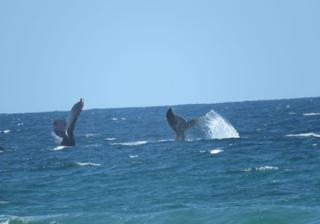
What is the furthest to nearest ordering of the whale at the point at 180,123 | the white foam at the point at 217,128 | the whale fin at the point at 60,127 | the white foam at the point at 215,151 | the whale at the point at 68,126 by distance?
the white foam at the point at 217,128, the whale fin at the point at 60,127, the whale at the point at 68,126, the whale at the point at 180,123, the white foam at the point at 215,151

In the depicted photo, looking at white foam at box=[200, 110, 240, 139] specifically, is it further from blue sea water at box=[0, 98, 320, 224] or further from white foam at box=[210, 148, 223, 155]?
white foam at box=[210, 148, 223, 155]

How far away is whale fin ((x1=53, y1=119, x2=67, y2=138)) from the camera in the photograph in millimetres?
44841

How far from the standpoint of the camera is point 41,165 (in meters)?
36.4

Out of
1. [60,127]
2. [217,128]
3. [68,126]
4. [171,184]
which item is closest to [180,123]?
[68,126]

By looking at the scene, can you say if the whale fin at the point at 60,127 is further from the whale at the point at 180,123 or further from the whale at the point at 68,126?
the whale at the point at 180,123

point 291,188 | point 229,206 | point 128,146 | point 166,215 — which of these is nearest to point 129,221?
point 166,215

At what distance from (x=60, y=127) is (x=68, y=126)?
1147 mm

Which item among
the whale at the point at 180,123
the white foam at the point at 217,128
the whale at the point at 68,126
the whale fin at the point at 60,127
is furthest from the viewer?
the white foam at the point at 217,128

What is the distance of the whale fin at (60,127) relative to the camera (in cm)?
4484

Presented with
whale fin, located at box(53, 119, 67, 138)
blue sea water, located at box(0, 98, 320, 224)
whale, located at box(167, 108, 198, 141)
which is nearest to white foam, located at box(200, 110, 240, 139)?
whale, located at box(167, 108, 198, 141)

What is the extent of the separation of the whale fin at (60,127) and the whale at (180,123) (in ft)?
21.4

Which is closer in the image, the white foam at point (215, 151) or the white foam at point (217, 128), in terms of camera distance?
the white foam at point (215, 151)

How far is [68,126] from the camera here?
1797 inches

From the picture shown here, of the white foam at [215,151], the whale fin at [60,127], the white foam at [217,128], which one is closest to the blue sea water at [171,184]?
the white foam at [215,151]
